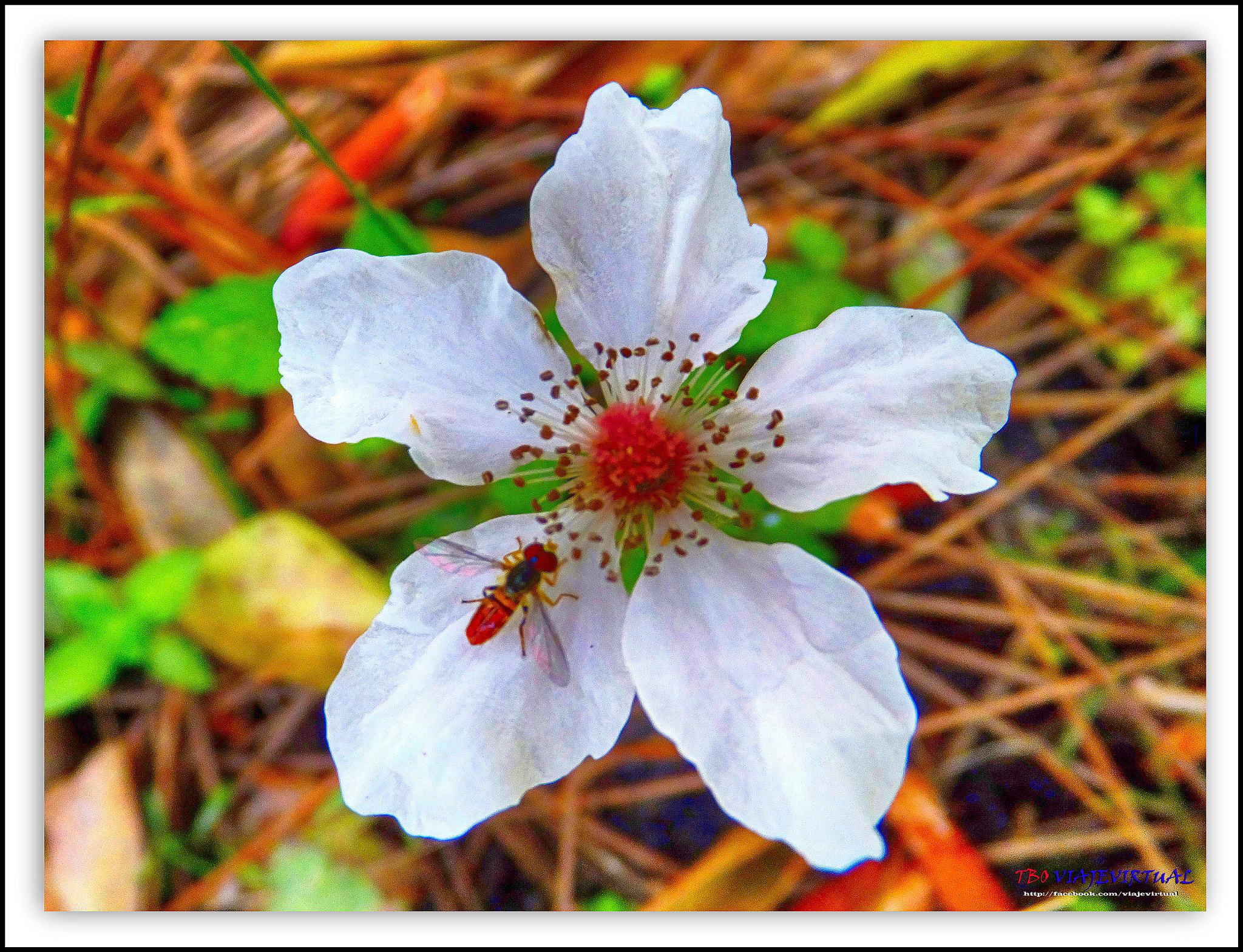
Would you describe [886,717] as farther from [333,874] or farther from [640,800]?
[333,874]

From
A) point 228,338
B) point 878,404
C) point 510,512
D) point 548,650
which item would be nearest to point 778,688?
point 548,650

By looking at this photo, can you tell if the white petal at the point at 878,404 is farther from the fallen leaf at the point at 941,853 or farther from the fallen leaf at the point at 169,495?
the fallen leaf at the point at 169,495

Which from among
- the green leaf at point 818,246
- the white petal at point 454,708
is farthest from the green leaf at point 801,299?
the white petal at point 454,708

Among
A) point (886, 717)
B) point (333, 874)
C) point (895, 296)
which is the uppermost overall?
point (895, 296)

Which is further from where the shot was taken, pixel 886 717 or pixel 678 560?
pixel 678 560

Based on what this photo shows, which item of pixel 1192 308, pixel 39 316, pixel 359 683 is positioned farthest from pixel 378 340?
pixel 1192 308

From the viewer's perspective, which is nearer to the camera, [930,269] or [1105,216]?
[1105,216]

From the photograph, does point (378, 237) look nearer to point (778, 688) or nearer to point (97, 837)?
point (778, 688)
